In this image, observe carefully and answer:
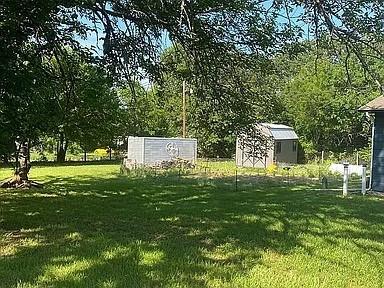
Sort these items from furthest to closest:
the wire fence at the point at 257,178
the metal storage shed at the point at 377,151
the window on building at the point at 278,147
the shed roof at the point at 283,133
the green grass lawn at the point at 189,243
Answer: the window on building at the point at 278,147 < the shed roof at the point at 283,133 < the wire fence at the point at 257,178 < the metal storage shed at the point at 377,151 < the green grass lawn at the point at 189,243

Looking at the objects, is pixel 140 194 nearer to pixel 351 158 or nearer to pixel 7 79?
pixel 7 79

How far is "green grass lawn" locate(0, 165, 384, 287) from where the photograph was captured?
4312 millimetres

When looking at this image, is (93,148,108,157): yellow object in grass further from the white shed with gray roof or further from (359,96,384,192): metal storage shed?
(359,96,384,192): metal storage shed

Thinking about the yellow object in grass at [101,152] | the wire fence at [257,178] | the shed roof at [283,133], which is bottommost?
the wire fence at [257,178]

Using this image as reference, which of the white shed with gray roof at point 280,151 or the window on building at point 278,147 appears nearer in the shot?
the white shed with gray roof at point 280,151

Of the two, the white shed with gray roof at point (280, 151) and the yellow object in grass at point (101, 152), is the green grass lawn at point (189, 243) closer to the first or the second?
the white shed with gray roof at point (280, 151)

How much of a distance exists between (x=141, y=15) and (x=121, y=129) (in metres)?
26.2

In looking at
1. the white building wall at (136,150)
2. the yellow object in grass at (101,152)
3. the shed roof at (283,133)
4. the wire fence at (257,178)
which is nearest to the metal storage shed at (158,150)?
the white building wall at (136,150)

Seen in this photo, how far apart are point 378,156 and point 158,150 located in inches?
503

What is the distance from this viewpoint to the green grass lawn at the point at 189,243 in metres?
4.31

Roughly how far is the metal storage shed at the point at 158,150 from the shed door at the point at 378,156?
40.5 ft

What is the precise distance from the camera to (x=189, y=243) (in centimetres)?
562

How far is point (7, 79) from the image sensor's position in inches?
237

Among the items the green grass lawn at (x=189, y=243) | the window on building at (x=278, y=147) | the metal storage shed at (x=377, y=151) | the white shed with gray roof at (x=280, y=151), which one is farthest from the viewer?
the window on building at (x=278, y=147)
